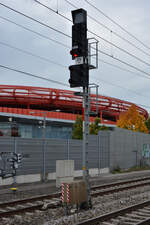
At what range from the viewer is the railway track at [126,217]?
8.83m

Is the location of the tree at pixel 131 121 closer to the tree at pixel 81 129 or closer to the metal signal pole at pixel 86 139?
the tree at pixel 81 129

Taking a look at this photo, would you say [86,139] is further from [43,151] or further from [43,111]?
[43,111]

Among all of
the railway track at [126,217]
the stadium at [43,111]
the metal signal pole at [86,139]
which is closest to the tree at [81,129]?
the stadium at [43,111]

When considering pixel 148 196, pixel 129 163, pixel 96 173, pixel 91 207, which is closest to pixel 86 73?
pixel 91 207

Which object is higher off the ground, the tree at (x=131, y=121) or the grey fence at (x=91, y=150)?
the tree at (x=131, y=121)

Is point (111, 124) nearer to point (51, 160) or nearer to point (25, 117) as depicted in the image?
point (25, 117)

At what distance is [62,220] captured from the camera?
9242 millimetres

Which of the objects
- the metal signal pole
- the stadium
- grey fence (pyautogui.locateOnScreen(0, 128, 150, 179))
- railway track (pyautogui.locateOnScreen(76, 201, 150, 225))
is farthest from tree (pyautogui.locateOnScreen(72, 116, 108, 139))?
railway track (pyautogui.locateOnScreen(76, 201, 150, 225))

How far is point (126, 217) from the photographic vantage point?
32.3ft

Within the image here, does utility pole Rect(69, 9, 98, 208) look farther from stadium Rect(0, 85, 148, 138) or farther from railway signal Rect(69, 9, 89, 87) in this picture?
stadium Rect(0, 85, 148, 138)

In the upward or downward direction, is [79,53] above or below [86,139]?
above

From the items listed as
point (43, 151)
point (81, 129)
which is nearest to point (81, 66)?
point (43, 151)

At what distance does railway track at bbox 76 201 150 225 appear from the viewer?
348 inches

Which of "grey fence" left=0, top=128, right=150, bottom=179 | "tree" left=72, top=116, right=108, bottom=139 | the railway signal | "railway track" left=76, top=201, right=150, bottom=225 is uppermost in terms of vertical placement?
the railway signal
